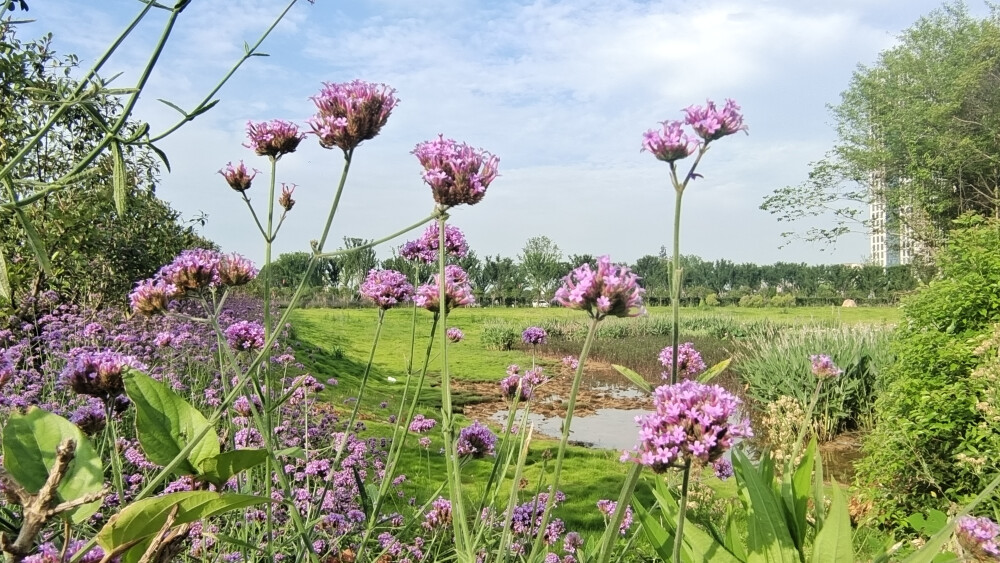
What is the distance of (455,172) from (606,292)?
444 mm

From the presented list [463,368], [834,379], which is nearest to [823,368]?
[834,379]

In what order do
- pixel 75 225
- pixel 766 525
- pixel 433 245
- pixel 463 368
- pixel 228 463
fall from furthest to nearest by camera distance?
pixel 463 368, pixel 75 225, pixel 433 245, pixel 766 525, pixel 228 463

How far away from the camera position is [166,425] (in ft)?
2.89

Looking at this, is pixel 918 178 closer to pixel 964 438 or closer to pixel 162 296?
pixel 964 438

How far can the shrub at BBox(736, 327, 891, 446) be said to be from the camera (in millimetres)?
8164

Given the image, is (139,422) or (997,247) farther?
(997,247)

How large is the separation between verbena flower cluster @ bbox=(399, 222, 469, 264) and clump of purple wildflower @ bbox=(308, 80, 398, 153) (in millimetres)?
682

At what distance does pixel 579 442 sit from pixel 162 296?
7.52m

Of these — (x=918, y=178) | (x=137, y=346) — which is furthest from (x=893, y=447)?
(x=918, y=178)

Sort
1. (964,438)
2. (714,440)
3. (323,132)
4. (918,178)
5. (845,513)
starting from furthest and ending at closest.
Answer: (918,178)
(964,438)
(845,513)
(323,132)
(714,440)

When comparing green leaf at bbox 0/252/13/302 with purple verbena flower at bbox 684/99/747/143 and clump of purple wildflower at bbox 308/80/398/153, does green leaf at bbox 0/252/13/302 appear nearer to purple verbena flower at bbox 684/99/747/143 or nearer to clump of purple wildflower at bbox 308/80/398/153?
clump of purple wildflower at bbox 308/80/398/153

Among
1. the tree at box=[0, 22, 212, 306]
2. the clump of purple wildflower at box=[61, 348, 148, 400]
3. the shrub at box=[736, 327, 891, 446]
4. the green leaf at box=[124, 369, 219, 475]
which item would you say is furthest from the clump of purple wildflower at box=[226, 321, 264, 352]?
the shrub at box=[736, 327, 891, 446]

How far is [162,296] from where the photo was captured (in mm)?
1729

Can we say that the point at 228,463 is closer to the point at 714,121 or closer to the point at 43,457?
the point at 43,457
